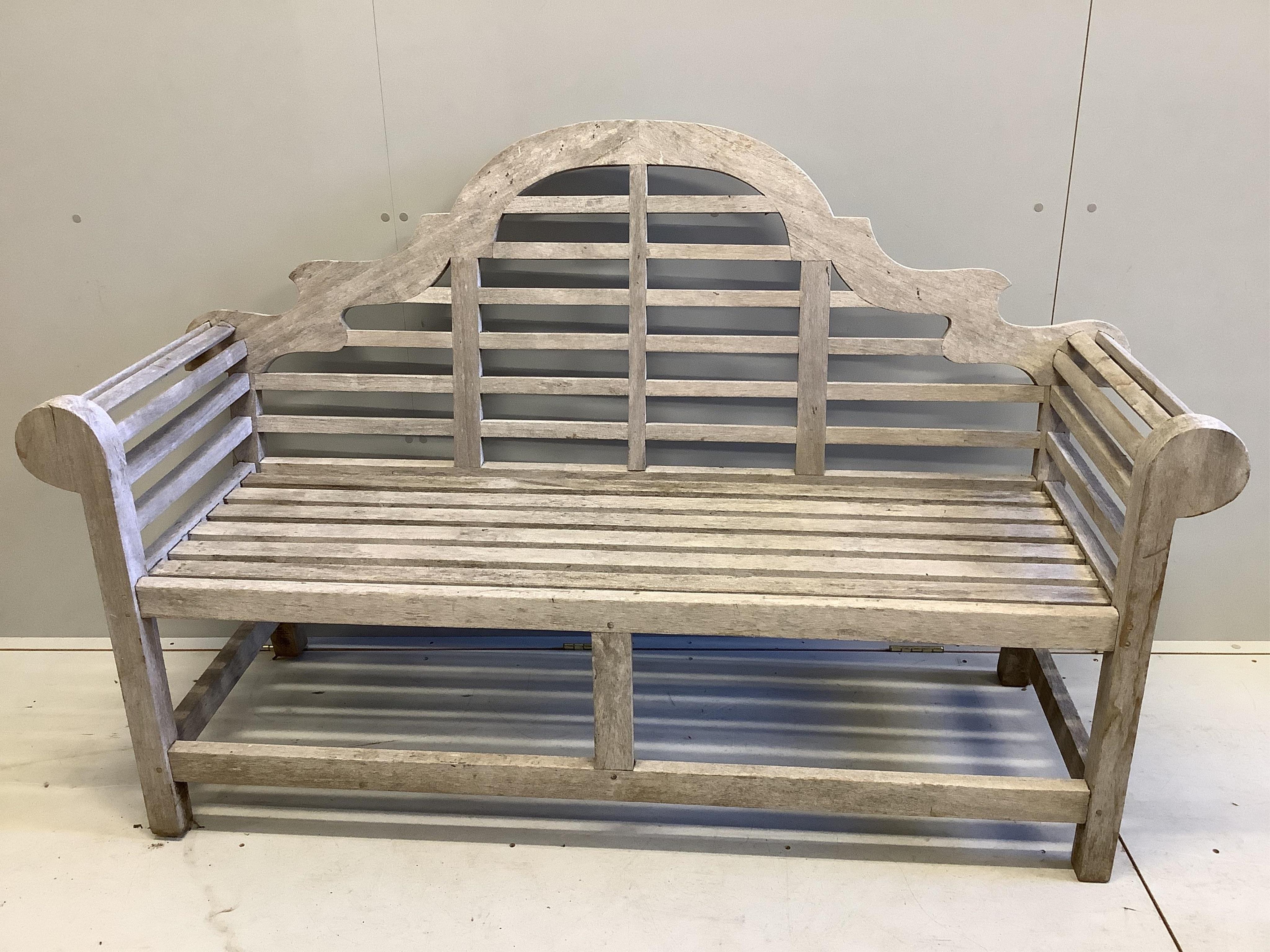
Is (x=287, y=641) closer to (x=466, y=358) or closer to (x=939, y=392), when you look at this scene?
(x=466, y=358)

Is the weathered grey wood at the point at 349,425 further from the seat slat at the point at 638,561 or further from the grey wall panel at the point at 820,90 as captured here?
the grey wall panel at the point at 820,90

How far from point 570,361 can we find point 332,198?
731 mm

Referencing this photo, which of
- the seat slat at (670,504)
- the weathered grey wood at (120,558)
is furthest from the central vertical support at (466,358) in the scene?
the weathered grey wood at (120,558)

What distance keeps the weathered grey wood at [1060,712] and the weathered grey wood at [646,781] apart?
103 millimetres

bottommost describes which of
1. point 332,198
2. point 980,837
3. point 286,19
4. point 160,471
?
point 980,837

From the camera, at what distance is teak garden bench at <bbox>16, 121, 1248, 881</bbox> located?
1938 millimetres

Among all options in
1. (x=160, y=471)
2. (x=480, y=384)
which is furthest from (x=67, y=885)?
(x=480, y=384)

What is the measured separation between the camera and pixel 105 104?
2512mm

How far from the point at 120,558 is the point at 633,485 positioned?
1130 mm

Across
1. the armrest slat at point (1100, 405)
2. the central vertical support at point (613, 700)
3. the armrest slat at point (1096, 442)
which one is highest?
the armrest slat at point (1100, 405)

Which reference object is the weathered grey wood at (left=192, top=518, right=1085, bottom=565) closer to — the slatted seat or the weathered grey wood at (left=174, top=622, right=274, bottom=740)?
the slatted seat

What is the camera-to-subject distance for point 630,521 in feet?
7.41

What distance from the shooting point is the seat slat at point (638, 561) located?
2020 mm

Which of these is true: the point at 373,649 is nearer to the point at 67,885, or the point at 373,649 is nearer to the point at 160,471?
the point at 160,471
